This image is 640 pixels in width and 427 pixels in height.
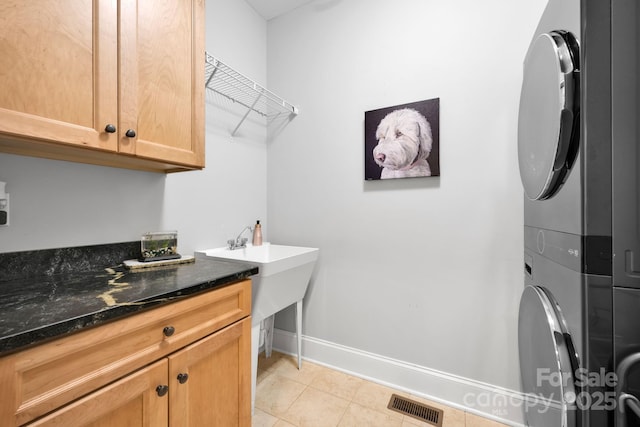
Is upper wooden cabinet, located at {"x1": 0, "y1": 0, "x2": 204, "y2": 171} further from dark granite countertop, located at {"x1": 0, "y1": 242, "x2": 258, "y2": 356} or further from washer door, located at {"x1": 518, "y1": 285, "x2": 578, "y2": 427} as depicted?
washer door, located at {"x1": 518, "y1": 285, "x2": 578, "y2": 427}

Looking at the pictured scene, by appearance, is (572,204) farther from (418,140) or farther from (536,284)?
(418,140)

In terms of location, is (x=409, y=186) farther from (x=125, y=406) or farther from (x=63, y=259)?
(x=63, y=259)

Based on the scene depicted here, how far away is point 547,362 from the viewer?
0.85 m

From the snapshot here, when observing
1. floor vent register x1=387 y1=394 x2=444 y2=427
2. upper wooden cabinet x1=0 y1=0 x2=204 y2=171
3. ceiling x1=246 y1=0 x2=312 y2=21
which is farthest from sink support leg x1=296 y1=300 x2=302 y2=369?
ceiling x1=246 y1=0 x2=312 y2=21

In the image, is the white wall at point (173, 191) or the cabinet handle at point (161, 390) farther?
the white wall at point (173, 191)

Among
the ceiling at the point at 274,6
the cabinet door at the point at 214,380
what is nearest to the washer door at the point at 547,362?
the cabinet door at the point at 214,380

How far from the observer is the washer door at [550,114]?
722mm

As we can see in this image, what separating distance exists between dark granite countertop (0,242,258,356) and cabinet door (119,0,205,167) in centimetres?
50

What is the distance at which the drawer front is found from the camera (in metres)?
0.57

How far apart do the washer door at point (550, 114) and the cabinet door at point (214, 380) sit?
1.26m

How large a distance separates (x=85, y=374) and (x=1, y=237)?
72 cm

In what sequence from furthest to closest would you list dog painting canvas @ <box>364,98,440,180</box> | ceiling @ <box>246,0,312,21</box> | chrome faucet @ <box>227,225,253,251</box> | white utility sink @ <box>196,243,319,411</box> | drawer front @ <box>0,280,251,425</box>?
ceiling @ <box>246,0,312,21</box> < chrome faucet @ <box>227,225,253,251</box> < dog painting canvas @ <box>364,98,440,180</box> < white utility sink @ <box>196,243,319,411</box> < drawer front @ <box>0,280,251,425</box>

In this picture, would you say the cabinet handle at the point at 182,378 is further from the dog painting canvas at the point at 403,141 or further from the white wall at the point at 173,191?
the dog painting canvas at the point at 403,141

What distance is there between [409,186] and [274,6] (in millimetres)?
1817
